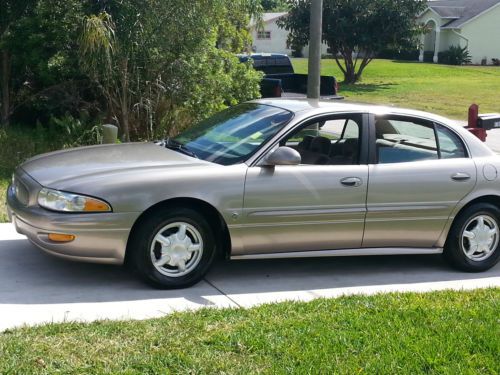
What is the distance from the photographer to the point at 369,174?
6.04 m

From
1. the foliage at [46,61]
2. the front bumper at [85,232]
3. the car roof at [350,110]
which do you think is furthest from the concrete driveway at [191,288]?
the foliage at [46,61]

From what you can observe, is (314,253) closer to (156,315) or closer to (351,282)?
(351,282)

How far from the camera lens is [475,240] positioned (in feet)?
21.2

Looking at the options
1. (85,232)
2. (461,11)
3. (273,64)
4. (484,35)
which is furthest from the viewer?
(461,11)

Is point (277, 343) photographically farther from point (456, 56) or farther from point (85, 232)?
point (456, 56)

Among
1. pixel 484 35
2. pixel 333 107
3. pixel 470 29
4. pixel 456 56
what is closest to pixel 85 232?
pixel 333 107

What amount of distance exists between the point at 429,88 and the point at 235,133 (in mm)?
27252

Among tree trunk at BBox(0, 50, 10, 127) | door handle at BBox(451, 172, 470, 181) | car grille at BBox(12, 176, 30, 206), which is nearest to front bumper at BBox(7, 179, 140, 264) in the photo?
car grille at BBox(12, 176, 30, 206)

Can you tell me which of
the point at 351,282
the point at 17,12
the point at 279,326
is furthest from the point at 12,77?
the point at 279,326

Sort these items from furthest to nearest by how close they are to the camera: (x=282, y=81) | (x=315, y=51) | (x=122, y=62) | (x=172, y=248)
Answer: (x=282, y=81), (x=122, y=62), (x=315, y=51), (x=172, y=248)

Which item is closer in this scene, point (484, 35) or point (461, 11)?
point (484, 35)

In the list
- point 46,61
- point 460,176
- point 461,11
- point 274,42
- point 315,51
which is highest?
point 461,11

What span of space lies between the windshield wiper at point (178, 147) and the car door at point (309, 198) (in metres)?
0.67

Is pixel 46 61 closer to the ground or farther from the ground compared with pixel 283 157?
farther from the ground
